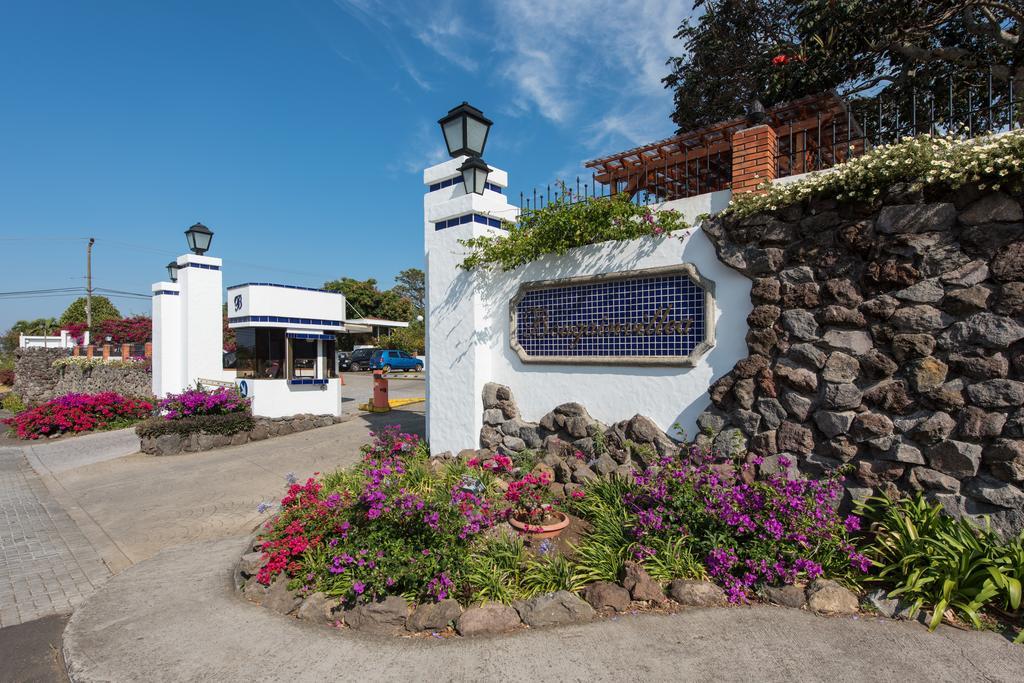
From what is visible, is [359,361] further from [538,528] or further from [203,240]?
[538,528]

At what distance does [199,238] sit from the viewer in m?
11.9

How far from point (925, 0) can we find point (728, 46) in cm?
374

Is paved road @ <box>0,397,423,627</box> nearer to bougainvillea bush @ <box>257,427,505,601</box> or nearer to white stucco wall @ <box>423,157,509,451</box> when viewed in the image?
bougainvillea bush @ <box>257,427,505,601</box>

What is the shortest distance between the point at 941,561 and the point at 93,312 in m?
50.5

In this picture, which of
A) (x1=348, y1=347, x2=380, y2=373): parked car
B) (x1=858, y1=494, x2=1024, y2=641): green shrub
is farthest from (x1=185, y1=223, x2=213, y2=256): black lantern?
(x1=348, y1=347, x2=380, y2=373): parked car

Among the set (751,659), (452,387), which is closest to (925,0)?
(452,387)

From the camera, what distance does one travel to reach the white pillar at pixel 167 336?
12742 millimetres

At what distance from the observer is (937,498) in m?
3.91

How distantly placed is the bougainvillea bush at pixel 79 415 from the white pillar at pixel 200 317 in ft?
6.60

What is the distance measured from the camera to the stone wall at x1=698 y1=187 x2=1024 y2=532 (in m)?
3.75

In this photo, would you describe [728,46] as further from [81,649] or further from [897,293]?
[81,649]

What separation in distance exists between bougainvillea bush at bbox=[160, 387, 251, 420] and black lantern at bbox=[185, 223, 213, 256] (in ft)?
11.5

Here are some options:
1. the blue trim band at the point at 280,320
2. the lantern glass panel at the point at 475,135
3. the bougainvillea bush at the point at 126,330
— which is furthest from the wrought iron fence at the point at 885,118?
the bougainvillea bush at the point at 126,330

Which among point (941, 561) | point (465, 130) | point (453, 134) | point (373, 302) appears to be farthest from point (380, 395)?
point (373, 302)
